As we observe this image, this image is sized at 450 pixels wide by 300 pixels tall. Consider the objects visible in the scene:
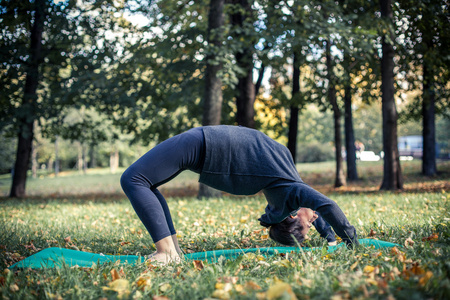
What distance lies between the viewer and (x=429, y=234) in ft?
12.3

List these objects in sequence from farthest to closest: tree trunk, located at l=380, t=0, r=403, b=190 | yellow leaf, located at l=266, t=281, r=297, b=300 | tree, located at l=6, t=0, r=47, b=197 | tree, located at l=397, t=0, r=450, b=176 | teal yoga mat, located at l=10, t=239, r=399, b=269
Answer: tree, located at l=6, t=0, r=47, b=197 < tree, located at l=397, t=0, r=450, b=176 < tree trunk, located at l=380, t=0, r=403, b=190 < teal yoga mat, located at l=10, t=239, r=399, b=269 < yellow leaf, located at l=266, t=281, r=297, b=300

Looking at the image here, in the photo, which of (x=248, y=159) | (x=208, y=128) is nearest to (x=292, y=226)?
(x=248, y=159)

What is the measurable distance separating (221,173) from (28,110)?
10117 mm

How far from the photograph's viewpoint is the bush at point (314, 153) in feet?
111

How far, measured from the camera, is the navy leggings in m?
2.91

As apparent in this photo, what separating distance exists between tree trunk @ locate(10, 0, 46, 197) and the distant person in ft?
31.2

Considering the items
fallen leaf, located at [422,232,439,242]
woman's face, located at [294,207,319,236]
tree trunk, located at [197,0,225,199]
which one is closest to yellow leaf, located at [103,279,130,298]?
woman's face, located at [294,207,319,236]

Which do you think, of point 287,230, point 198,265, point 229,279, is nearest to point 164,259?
point 198,265

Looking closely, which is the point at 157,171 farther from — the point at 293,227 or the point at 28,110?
the point at 28,110

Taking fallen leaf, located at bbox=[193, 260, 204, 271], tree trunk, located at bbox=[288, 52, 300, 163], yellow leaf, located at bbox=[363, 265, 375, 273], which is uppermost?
tree trunk, located at bbox=[288, 52, 300, 163]

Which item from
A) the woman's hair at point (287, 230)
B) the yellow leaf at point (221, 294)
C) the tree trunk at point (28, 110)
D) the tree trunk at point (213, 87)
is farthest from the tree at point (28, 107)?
the yellow leaf at point (221, 294)

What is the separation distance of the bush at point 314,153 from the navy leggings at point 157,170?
31.6 metres

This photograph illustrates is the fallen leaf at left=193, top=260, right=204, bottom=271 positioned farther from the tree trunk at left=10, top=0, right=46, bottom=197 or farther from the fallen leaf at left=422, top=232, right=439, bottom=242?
the tree trunk at left=10, top=0, right=46, bottom=197

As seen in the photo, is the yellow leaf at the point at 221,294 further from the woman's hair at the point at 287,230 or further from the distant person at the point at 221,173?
the woman's hair at the point at 287,230
